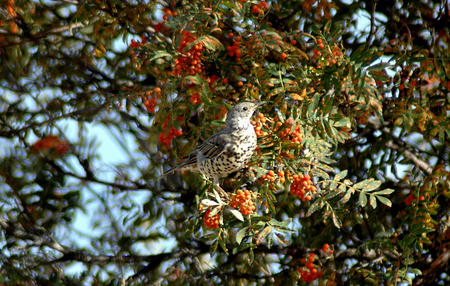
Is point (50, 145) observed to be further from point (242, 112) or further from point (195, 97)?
point (242, 112)

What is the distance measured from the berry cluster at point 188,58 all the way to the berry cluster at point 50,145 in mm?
1817

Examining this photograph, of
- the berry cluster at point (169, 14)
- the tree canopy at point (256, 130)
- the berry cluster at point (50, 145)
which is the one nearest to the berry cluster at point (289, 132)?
the tree canopy at point (256, 130)

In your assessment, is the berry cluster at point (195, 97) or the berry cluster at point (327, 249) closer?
the berry cluster at point (195, 97)

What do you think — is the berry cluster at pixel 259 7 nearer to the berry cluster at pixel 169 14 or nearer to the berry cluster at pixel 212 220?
the berry cluster at pixel 169 14

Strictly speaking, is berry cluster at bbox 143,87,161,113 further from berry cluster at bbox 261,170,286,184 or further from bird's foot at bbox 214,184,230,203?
berry cluster at bbox 261,170,286,184

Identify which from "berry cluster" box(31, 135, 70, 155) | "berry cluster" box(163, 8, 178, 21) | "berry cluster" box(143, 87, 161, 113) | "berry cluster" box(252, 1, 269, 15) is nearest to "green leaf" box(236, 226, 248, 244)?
"berry cluster" box(143, 87, 161, 113)

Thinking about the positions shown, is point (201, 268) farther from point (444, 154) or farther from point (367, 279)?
point (444, 154)

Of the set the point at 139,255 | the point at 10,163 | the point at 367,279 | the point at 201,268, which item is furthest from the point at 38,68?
the point at 367,279

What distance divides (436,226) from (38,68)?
3.50 m

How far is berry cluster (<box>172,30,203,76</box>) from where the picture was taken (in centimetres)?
321

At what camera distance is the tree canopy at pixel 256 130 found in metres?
3.02

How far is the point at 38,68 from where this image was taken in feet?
16.3

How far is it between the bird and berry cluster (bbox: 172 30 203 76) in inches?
12.9

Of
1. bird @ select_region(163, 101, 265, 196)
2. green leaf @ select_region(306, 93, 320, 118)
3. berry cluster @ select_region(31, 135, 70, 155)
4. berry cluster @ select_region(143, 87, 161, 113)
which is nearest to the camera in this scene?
green leaf @ select_region(306, 93, 320, 118)
